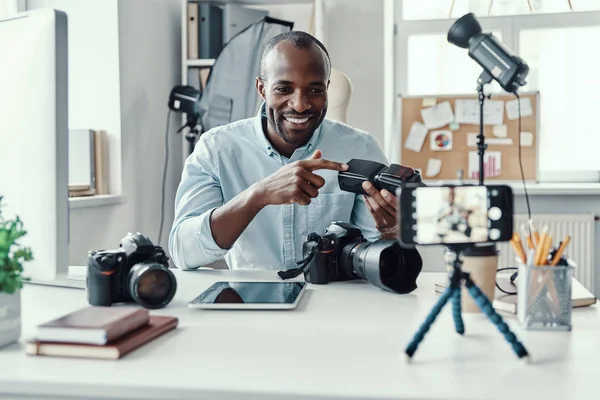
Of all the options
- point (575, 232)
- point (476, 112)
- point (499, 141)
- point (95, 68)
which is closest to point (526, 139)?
point (499, 141)

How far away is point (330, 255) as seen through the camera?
4.04 feet

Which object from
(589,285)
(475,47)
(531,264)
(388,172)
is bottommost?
(589,285)

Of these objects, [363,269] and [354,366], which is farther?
[363,269]

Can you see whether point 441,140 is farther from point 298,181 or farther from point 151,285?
point 151,285

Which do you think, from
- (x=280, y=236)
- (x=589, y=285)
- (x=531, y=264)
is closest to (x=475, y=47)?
(x=280, y=236)

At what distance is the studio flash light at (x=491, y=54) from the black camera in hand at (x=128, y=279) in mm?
1244

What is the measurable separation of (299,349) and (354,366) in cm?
10

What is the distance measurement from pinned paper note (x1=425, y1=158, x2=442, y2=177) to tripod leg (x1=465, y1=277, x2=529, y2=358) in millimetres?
2575

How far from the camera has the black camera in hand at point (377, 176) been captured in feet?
3.91

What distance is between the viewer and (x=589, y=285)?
313cm

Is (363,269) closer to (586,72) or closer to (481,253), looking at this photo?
(481,253)

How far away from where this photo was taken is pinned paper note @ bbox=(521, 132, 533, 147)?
326cm

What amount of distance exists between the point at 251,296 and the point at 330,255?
220mm

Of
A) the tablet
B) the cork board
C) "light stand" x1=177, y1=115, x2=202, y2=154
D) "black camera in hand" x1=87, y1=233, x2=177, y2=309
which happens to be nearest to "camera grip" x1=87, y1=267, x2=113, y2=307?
"black camera in hand" x1=87, y1=233, x2=177, y2=309
